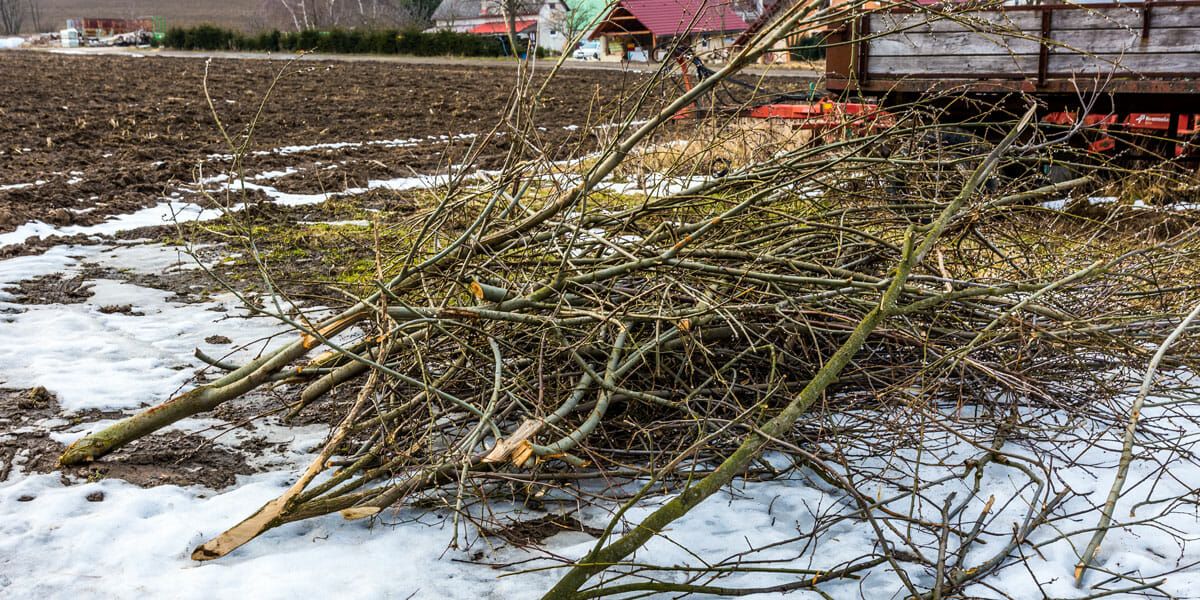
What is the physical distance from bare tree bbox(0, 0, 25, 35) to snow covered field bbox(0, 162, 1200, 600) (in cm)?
10137

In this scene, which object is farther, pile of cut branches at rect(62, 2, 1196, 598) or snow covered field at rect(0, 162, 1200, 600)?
pile of cut branches at rect(62, 2, 1196, 598)

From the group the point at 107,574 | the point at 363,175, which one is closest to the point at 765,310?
the point at 107,574

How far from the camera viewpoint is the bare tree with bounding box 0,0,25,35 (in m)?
83.9

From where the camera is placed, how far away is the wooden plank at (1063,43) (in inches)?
259

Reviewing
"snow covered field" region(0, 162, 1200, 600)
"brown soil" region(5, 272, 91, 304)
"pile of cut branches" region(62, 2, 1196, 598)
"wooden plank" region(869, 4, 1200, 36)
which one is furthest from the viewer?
"wooden plank" region(869, 4, 1200, 36)

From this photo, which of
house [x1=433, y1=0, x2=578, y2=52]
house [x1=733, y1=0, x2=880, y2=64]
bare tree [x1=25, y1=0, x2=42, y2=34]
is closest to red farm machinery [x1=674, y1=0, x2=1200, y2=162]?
house [x1=733, y1=0, x2=880, y2=64]

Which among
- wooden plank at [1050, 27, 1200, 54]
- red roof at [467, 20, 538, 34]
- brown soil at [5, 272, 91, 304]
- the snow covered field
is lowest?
the snow covered field

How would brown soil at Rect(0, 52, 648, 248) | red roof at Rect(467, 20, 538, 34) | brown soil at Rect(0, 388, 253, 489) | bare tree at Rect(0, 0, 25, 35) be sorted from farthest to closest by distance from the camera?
bare tree at Rect(0, 0, 25, 35)
red roof at Rect(467, 20, 538, 34)
brown soil at Rect(0, 52, 648, 248)
brown soil at Rect(0, 388, 253, 489)

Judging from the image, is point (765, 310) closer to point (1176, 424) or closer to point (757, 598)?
point (757, 598)

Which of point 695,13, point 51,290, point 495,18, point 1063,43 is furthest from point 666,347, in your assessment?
point 495,18

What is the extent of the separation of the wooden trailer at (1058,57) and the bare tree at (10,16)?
99485 millimetres

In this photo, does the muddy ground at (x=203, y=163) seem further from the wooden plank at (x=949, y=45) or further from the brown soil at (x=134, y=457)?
the wooden plank at (x=949, y=45)

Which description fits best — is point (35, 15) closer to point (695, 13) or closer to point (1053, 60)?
point (1053, 60)

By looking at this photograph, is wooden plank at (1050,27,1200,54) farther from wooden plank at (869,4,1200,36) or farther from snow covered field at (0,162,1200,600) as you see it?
snow covered field at (0,162,1200,600)
